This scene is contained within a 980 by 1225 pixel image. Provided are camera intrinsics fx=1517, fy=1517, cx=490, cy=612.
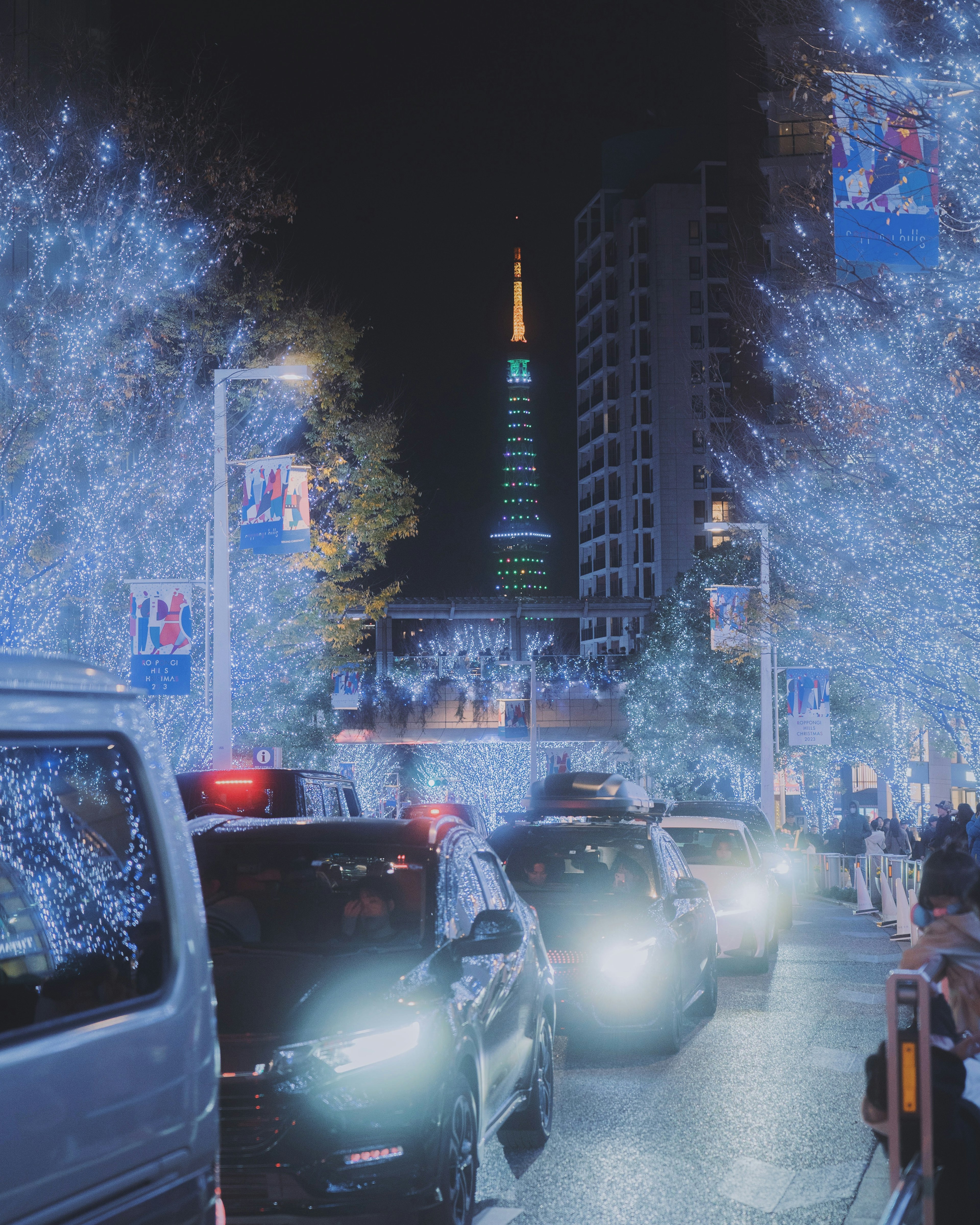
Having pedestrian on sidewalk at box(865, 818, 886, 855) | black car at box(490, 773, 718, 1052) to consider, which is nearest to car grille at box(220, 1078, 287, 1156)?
black car at box(490, 773, 718, 1052)

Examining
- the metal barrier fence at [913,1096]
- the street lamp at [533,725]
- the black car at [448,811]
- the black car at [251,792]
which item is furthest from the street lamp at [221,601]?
the street lamp at [533,725]

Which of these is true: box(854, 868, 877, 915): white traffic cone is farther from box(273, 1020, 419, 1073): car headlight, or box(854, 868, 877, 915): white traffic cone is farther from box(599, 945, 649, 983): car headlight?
box(273, 1020, 419, 1073): car headlight

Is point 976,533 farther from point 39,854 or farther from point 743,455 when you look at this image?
point 39,854

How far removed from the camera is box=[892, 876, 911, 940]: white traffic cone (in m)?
19.8

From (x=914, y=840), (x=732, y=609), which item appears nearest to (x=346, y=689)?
A: (x=732, y=609)

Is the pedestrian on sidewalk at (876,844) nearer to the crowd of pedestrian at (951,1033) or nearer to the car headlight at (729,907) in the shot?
the car headlight at (729,907)

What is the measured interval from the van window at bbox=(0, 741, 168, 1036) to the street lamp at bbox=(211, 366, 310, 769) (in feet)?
53.7

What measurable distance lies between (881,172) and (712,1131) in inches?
273

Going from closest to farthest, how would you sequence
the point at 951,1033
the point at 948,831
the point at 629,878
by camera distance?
the point at 951,1033 < the point at 629,878 < the point at 948,831

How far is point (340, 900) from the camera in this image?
684cm

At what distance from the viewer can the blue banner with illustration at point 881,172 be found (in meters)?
10.8

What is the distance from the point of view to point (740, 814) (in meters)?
20.2

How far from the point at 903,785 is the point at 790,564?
17.4m

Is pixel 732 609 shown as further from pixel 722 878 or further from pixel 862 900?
pixel 722 878
